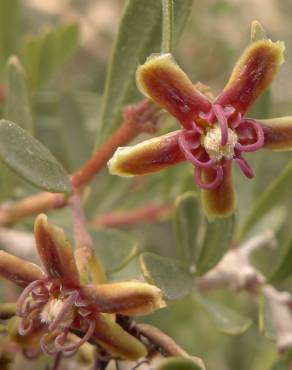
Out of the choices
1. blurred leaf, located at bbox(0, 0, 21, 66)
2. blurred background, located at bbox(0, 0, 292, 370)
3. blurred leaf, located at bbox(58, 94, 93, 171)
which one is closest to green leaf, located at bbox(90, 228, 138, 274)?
blurred background, located at bbox(0, 0, 292, 370)

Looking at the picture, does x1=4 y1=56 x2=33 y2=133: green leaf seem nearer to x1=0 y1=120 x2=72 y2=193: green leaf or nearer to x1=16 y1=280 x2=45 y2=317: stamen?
x1=0 y1=120 x2=72 y2=193: green leaf

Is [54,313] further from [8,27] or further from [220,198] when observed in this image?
[8,27]

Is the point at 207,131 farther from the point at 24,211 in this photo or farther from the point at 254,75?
the point at 24,211

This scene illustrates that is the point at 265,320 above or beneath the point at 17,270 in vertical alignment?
beneath

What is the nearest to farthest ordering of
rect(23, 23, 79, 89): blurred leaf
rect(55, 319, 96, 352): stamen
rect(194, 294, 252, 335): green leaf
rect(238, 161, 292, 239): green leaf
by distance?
rect(55, 319, 96, 352): stamen, rect(194, 294, 252, 335): green leaf, rect(238, 161, 292, 239): green leaf, rect(23, 23, 79, 89): blurred leaf

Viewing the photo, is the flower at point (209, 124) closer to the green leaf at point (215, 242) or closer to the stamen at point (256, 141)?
the stamen at point (256, 141)

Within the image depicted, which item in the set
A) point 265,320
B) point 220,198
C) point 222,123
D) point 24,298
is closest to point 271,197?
point 265,320

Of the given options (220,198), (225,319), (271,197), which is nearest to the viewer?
(220,198)
